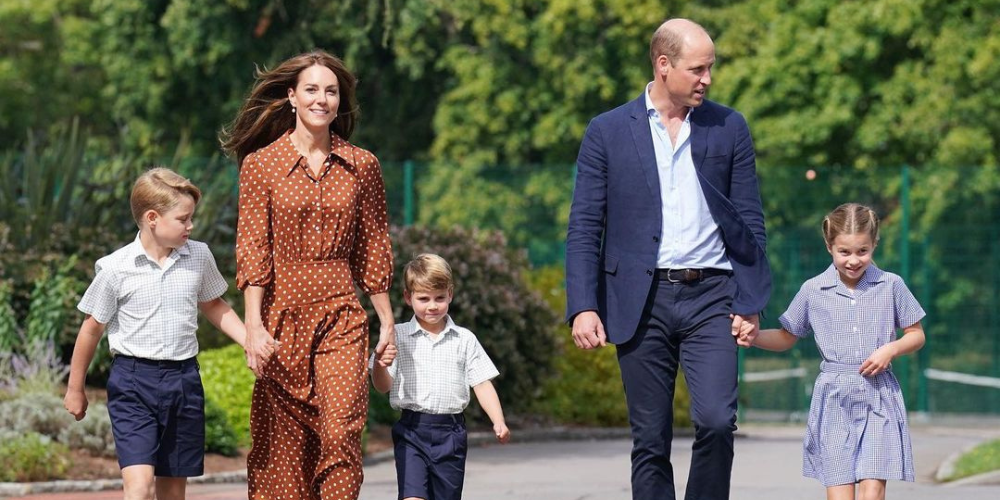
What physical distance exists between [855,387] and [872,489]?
397 millimetres

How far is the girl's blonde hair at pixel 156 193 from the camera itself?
6.72m

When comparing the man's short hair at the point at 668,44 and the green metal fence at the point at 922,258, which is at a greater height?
the man's short hair at the point at 668,44

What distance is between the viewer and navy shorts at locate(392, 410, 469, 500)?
21.9 ft

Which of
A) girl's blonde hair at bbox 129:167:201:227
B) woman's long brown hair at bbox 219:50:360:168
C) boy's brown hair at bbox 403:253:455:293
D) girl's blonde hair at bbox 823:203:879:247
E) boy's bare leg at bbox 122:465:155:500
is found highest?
woman's long brown hair at bbox 219:50:360:168

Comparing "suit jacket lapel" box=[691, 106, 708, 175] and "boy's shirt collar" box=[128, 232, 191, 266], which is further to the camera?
"boy's shirt collar" box=[128, 232, 191, 266]

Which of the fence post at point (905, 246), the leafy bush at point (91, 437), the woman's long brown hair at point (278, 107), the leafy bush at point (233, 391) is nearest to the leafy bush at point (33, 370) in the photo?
the leafy bush at point (91, 437)

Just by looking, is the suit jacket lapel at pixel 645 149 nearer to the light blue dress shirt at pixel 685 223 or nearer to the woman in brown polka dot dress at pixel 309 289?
the light blue dress shirt at pixel 685 223

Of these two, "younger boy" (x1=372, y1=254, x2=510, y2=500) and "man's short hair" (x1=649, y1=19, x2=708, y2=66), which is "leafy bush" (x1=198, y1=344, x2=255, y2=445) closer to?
"younger boy" (x1=372, y1=254, x2=510, y2=500)

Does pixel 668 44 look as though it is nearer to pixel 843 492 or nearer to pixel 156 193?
pixel 843 492

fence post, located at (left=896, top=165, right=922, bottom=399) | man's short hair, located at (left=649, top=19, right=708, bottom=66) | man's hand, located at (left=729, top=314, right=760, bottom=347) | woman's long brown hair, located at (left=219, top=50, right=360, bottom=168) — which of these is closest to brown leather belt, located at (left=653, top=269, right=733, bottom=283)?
man's hand, located at (left=729, top=314, right=760, bottom=347)

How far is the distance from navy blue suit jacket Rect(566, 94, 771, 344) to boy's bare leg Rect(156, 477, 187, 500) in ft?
5.36

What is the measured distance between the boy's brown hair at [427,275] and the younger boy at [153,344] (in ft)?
2.25

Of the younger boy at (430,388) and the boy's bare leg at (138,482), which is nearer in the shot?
the boy's bare leg at (138,482)

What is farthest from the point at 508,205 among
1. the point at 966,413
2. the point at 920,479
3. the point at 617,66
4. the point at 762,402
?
the point at 617,66
